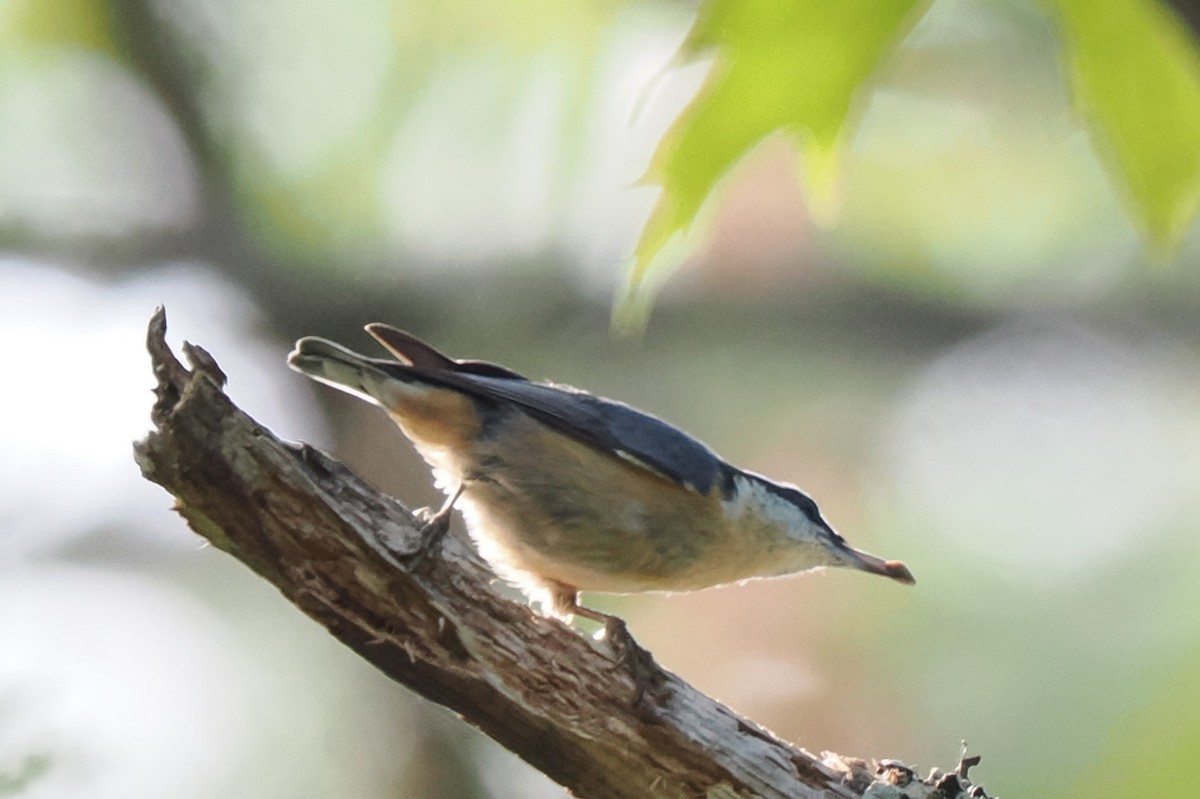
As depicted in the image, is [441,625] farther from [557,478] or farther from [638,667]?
[557,478]

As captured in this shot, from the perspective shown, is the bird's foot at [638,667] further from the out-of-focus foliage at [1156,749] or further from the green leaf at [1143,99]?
the green leaf at [1143,99]

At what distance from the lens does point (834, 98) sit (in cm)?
73

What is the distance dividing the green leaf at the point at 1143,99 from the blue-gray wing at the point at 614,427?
4.89ft

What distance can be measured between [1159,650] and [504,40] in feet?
6.79

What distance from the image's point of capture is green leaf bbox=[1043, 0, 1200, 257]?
65 centimetres

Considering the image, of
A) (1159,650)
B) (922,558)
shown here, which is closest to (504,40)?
(922,558)

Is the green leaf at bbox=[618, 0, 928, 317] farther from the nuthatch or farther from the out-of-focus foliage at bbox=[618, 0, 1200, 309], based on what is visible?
the nuthatch

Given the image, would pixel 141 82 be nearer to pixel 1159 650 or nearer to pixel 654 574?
pixel 654 574

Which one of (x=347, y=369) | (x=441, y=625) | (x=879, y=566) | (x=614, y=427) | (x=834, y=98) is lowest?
(x=441, y=625)

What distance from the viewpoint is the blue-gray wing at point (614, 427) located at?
212cm

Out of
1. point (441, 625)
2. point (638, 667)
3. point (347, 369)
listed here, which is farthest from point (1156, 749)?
point (347, 369)

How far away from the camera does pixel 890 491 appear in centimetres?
328

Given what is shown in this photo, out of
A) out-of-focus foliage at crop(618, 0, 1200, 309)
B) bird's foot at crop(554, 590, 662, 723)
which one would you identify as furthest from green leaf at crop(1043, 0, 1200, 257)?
bird's foot at crop(554, 590, 662, 723)

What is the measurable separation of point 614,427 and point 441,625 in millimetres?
639
